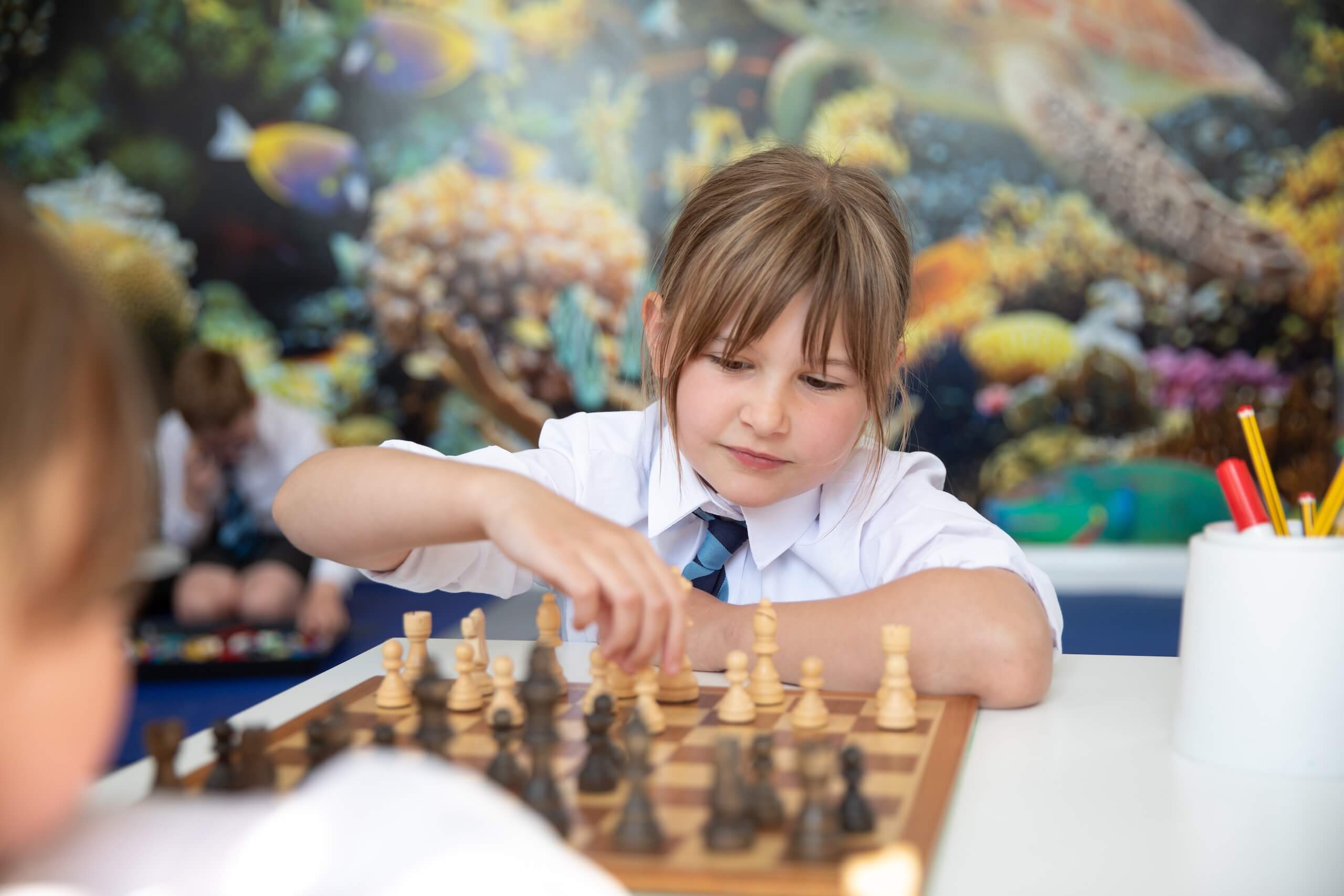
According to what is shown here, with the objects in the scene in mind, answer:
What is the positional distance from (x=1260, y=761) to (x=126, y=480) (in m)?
0.71

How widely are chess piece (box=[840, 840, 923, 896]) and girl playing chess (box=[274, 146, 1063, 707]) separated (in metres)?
0.27

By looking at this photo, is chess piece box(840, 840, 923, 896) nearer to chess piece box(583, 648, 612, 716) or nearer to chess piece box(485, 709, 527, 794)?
chess piece box(485, 709, 527, 794)

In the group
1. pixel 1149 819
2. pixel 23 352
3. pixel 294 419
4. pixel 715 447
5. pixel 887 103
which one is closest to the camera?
pixel 23 352

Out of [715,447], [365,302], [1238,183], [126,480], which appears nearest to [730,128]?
[365,302]

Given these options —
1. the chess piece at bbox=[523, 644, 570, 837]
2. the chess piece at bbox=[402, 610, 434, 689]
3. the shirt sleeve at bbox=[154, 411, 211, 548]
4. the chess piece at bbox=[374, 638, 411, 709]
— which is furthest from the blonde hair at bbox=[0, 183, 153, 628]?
the shirt sleeve at bbox=[154, 411, 211, 548]

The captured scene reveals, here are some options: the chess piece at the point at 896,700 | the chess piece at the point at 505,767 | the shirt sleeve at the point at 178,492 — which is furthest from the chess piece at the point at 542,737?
the shirt sleeve at the point at 178,492

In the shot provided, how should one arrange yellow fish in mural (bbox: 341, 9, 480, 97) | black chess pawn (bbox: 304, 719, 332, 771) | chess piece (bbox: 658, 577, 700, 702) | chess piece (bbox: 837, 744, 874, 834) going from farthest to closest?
yellow fish in mural (bbox: 341, 9, 480, 97) → chess piece (bbox: 658, 577, 700, 702) → black chess pawn (bbox: 304, 719, 332, 771) → chess piece (bbox: 837, 744, 874, 834)

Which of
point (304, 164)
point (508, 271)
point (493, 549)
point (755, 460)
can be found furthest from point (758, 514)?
point (304, 164)

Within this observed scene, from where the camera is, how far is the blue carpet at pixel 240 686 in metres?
2.48

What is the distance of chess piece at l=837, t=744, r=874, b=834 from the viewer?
65 cm

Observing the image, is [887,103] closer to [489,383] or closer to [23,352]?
[489,383]

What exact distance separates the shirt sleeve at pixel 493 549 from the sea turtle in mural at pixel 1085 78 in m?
3.07

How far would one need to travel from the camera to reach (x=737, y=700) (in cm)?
92

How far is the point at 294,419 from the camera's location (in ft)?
13.2
